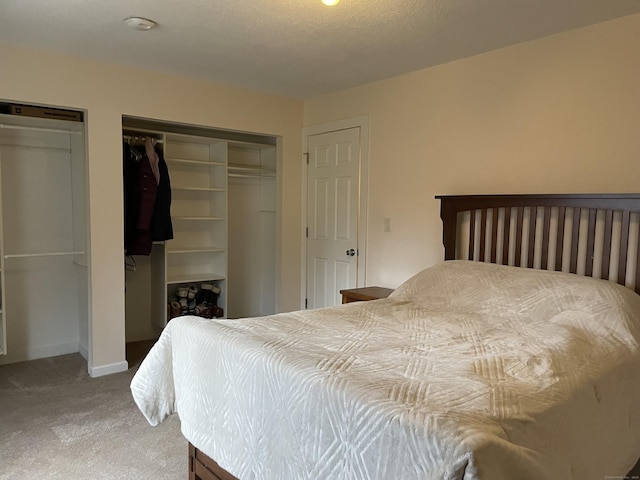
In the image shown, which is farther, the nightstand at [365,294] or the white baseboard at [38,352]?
the white baseboard at [38,352]

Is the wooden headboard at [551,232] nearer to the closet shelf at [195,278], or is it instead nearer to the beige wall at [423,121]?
the beige wall at [423,121]

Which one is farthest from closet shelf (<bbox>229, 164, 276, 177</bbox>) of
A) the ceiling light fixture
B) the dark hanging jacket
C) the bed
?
the bed

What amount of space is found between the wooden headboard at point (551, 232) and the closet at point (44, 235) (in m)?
2.78

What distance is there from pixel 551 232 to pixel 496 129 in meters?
0.77

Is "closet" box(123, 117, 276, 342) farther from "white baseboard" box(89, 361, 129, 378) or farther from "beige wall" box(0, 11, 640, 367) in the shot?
"white baseboard" box(89, 361, 129, 378)

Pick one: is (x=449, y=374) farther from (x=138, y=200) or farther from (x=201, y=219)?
(x=201, y=219)

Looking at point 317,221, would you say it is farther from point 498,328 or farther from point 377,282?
point 498,328

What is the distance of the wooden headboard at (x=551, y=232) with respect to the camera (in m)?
2.29

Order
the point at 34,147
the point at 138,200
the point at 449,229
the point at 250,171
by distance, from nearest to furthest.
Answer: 1. the point at 449,229
2. the point at 34,147
3. the point at 138,200
4. the point at 250,171

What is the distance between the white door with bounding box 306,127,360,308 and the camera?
391 cm

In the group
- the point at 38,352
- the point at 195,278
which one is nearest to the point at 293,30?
the point at 195,278

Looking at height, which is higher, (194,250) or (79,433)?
(194,250)

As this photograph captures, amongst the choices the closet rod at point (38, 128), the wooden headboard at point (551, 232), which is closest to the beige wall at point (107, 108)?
the closet rod at point (38, 128)

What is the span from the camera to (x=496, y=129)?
2924 millimetres
